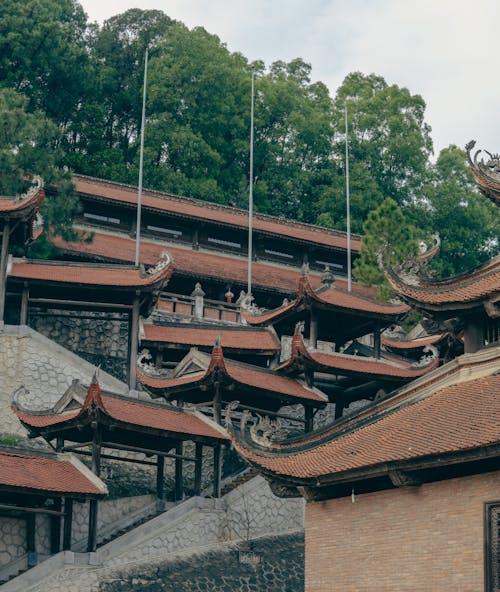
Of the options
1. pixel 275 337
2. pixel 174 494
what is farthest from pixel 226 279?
pixel 174 494

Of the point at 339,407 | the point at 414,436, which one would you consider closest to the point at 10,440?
the point at 339,407

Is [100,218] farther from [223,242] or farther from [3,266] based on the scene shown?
[3,266]

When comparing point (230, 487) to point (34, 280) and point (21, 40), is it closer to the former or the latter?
point (34, 280)

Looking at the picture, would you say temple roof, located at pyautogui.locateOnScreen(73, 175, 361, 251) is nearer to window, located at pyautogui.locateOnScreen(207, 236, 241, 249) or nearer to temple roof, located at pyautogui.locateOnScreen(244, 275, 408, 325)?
window, located at pyautogui.locateOnScreen(207, 236, 241, 249)

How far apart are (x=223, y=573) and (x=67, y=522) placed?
3.67 metres

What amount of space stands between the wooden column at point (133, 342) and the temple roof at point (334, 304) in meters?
4.68

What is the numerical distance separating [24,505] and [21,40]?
1296 inches

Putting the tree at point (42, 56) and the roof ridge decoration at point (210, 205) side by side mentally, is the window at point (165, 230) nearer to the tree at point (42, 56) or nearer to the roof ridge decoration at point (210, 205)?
the roof ridge decoration at point (210, 205)

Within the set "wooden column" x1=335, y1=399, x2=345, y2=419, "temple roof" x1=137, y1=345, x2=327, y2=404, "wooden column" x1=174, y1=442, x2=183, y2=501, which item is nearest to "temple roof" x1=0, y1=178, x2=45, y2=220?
"temple roof" x1=137, y1=345, x2=327, y2=404

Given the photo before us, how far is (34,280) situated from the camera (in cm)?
3459

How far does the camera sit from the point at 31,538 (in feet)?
85.2

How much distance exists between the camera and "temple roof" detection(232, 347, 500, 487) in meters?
16.7

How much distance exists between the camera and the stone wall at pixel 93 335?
37.2 meters

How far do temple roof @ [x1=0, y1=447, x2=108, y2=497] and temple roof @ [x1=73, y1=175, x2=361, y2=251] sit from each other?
20927 mm
